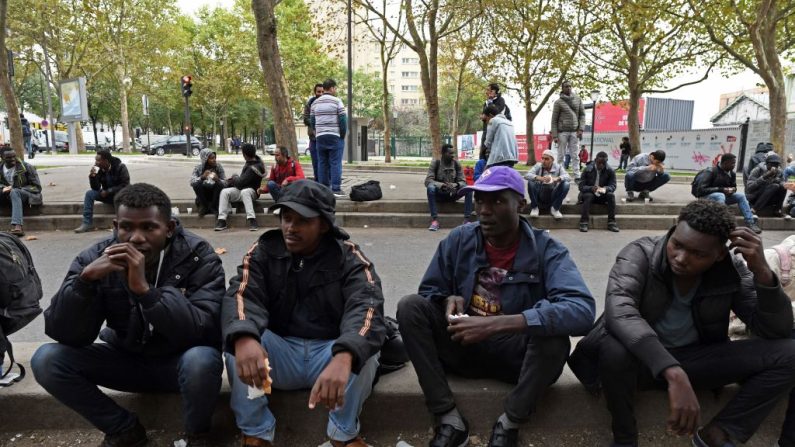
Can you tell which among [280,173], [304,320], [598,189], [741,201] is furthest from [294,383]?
[741,201]

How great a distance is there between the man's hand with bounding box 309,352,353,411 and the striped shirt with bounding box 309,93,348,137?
290 inches

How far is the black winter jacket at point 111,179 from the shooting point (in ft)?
27.7

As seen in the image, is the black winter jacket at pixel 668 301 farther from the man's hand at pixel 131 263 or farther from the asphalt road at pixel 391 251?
the asphalt road at pixel 391 251

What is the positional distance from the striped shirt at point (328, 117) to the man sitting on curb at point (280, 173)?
79cm

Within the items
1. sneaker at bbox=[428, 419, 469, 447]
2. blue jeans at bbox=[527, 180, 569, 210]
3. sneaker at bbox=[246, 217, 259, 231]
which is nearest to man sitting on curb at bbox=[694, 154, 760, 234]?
blue jeans at bbox=[527, 180, 569, 210]

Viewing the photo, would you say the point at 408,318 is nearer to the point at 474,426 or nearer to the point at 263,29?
the point at 474,426

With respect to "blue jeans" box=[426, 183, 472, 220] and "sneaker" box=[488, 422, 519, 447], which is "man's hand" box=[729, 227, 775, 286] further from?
"blue jeans" box=[426, 183, 472, 220]

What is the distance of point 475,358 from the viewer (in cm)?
255

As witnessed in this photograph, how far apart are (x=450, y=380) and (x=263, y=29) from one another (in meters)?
8.70

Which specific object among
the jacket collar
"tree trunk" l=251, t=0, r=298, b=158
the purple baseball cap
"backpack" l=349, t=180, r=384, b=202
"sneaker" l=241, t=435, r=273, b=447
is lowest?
"sneaker" l=241, t=435, r=273, b=447

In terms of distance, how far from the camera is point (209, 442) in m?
2.37

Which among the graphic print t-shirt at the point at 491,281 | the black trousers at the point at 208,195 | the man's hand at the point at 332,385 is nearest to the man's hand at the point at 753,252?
the graphic print t-shirt at the point at 491,281

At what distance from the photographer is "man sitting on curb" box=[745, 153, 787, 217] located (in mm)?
8672

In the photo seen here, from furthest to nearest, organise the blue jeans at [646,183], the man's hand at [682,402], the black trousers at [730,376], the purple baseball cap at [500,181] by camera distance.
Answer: the blue jeans at [646,183] → the purple baseball cap at [500,181] → the black trousers at [730,376] → the man's hand at [682,402]
